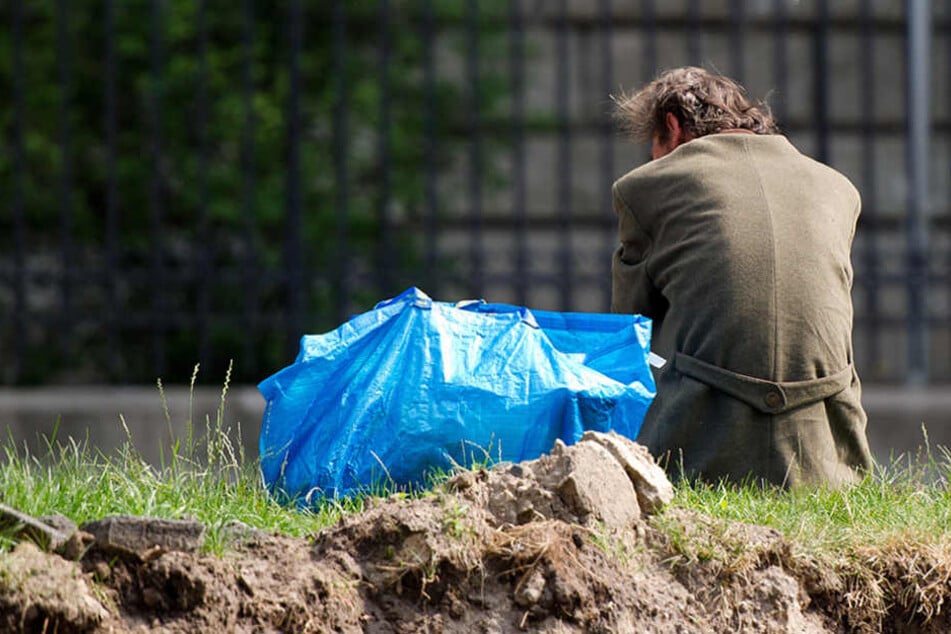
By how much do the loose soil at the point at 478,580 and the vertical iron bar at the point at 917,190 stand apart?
3928 millimetres

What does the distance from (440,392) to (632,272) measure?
2.79 feet

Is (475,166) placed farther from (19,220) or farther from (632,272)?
(632,272)

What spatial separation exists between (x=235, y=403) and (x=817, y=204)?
3.48 meters

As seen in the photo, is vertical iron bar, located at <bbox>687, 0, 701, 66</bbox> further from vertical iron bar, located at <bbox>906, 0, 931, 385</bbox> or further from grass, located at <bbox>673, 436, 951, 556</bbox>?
grass, located at <bbox>673, 436, 951, 556</bbox>

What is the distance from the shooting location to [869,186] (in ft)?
24.8

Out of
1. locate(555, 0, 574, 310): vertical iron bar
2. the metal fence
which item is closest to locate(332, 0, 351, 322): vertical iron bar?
the metal fence

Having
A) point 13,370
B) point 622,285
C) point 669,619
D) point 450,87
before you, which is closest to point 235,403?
point 13,370

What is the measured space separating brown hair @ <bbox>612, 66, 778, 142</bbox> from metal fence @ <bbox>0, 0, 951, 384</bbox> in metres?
2.60

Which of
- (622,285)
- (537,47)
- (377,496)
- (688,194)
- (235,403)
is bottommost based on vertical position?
(235,403)

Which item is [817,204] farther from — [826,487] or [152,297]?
[152,297]

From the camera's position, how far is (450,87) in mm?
7570

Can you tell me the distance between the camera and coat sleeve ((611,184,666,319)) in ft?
13.4

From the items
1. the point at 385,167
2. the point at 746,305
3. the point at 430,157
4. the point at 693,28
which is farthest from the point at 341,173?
the point at 746,305

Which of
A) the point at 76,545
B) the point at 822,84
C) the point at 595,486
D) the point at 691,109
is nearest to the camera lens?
the point at 76,545
